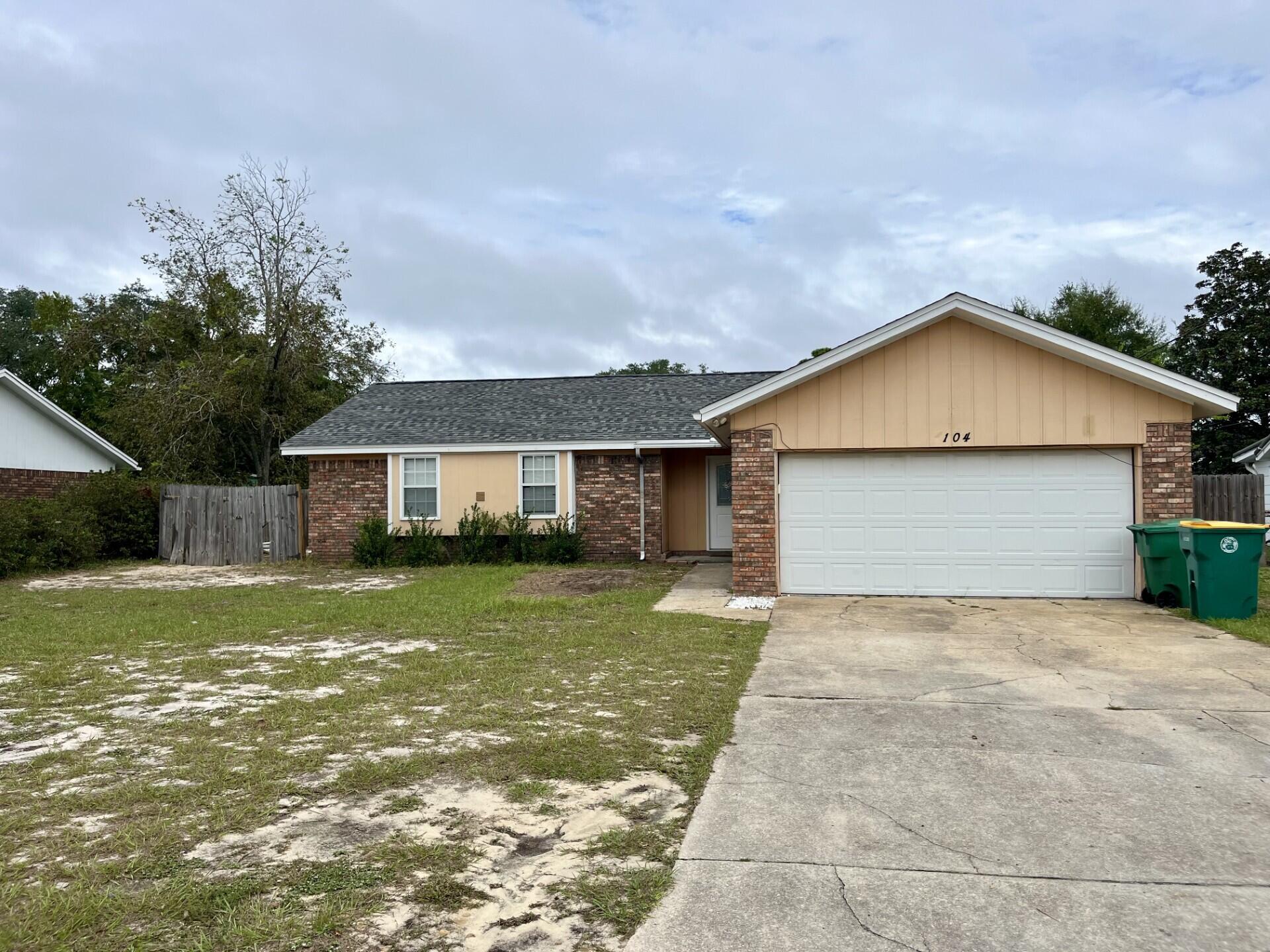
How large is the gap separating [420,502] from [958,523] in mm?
11026

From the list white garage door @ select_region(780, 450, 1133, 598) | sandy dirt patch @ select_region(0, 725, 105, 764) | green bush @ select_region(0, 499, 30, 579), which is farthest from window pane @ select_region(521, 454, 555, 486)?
sandy dirt patch @ select_region(0, 725, 105, 764)

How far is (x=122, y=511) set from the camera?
19.4m

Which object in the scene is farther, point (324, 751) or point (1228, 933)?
point (324, 751)

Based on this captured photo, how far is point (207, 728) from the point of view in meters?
5.59

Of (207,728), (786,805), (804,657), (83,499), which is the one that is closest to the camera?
(786,805)

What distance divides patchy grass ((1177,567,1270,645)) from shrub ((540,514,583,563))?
407 inches

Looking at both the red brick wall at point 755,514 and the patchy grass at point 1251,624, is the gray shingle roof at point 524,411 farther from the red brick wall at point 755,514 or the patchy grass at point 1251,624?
the patchy grass at point 1251,624

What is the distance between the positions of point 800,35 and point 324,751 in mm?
10442

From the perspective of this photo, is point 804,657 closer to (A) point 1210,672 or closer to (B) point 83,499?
(A) point 1210,672

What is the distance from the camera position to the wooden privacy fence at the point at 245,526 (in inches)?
751

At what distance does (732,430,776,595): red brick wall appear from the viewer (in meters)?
12.1

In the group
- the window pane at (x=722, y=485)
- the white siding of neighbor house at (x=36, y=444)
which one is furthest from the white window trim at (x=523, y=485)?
the white siding of neighbor house at (x=36, y=444)

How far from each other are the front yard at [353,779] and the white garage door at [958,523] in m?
3.14

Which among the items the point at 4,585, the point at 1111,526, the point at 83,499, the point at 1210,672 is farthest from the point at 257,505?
the point at 1210,672
